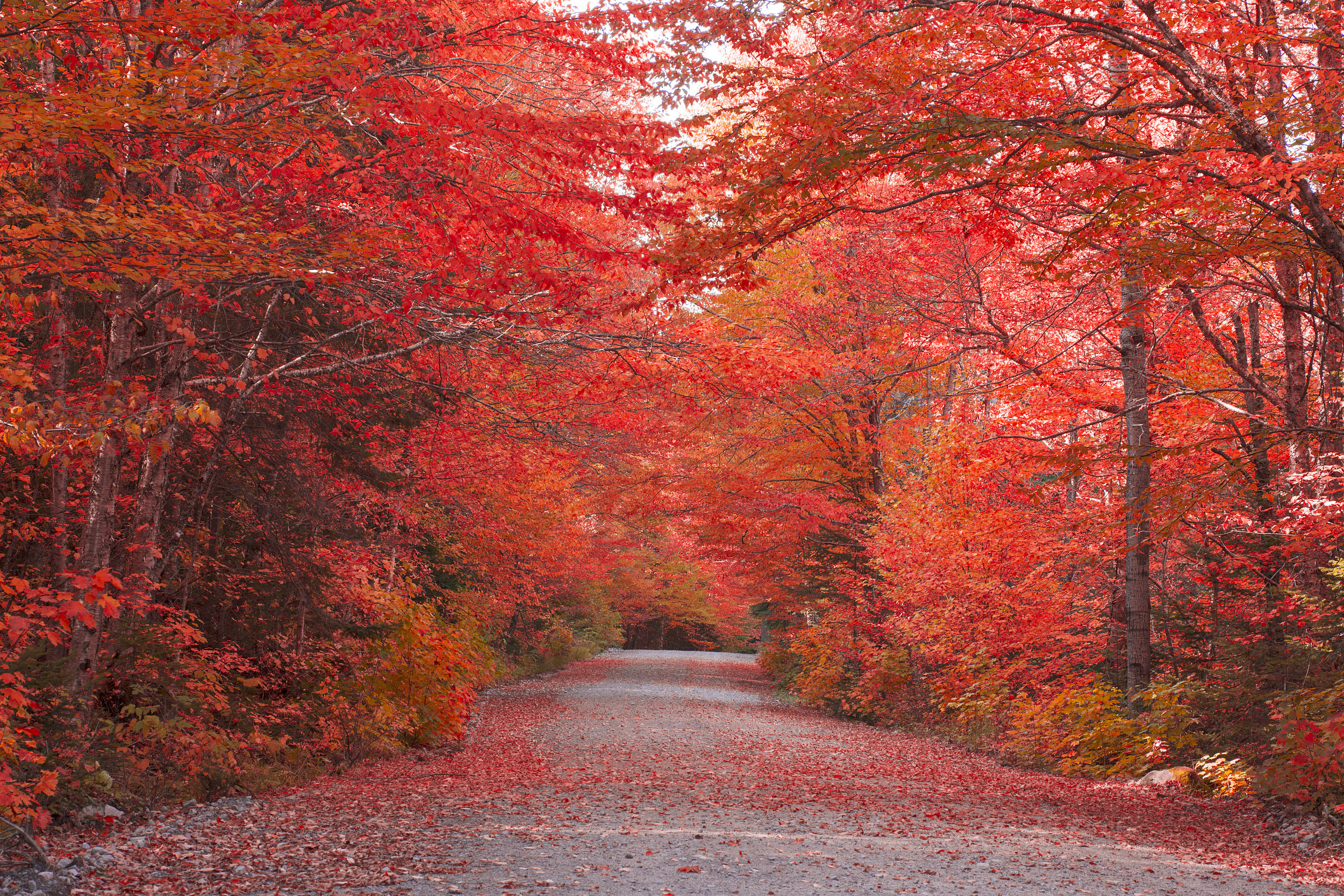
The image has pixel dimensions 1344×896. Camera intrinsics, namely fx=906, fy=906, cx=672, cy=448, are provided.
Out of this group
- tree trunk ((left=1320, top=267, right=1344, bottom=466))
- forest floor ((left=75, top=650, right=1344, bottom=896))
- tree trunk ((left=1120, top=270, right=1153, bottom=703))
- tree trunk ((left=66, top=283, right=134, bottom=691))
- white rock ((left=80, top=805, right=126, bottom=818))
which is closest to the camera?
forest floor ((left=75, top=650, right=1344, bottom=896))

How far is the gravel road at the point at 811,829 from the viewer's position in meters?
5.77

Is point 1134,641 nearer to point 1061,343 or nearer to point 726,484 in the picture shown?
point 1061,343

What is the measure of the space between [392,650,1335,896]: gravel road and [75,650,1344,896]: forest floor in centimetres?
3

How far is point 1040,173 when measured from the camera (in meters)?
7.37

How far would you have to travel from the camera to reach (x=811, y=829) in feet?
24.4

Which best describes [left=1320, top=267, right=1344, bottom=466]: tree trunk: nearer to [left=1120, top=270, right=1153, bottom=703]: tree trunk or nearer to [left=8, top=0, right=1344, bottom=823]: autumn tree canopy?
[left=8, top=0, right=1344, bottom=823]: autumn tree canopy

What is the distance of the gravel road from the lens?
5.77 metres

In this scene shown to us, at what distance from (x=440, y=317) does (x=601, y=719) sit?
34.8ft

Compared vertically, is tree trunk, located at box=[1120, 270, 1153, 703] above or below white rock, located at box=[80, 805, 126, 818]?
above

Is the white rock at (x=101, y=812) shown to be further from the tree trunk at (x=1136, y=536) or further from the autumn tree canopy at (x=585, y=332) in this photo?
the tree trunk at (x=1136, y=536)

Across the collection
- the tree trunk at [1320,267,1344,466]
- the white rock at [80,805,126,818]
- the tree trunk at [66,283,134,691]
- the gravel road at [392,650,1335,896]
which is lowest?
the gravel road at [392,650,1335,896]

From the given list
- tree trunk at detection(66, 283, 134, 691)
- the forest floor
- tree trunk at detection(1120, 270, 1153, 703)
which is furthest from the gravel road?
tree trunk at detection(66, 283, 134, 691)

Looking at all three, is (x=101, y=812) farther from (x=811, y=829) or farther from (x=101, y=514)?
(x=811, y=829)

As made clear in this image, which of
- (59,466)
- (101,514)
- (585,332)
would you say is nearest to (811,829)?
(585,332)
